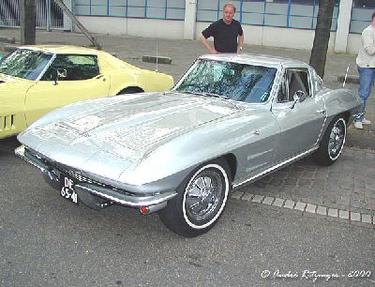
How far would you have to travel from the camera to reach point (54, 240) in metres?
3.59

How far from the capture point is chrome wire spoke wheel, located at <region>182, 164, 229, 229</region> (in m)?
3.64

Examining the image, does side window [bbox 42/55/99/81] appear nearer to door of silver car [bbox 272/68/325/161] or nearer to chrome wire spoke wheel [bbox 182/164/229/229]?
door of silver car [bbox 272/68/325/161]

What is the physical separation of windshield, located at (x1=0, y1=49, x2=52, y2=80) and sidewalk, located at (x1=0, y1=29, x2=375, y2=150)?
508 centimetres

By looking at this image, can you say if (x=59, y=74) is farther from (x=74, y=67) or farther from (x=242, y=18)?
(x=242, y=18)

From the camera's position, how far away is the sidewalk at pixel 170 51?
12.8 metres

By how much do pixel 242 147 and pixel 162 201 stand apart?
1.03m

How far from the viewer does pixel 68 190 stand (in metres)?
3.61

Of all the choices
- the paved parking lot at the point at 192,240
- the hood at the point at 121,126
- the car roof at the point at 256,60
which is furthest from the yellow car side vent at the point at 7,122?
the car roof at the point at 256,60

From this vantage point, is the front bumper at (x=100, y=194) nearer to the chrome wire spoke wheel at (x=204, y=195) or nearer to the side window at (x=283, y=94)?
the chrome wire spoke wheel at (x=204, y=195)

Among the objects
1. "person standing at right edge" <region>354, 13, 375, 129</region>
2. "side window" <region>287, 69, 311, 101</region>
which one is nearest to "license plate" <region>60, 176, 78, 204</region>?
"side window" <region>287, 69, 311, 101</region>

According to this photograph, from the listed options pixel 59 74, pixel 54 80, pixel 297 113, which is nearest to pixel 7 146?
pixel 54 80

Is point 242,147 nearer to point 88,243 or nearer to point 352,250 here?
point 352,250

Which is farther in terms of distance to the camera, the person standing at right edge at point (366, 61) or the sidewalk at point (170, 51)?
the sidewalk at point (170, 51)

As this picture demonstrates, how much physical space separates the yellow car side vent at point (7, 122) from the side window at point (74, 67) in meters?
0.77
